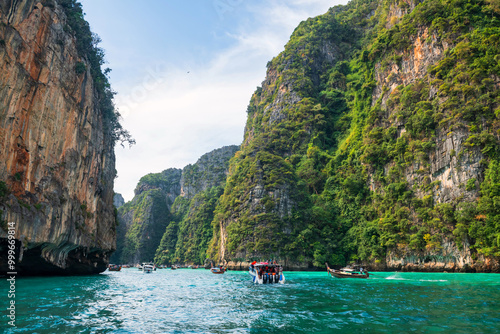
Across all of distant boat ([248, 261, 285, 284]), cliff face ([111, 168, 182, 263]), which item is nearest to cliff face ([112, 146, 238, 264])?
cliff face ([111, 168, 182, 263])

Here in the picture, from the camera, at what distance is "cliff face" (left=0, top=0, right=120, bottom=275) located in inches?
947

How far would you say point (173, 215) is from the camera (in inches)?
6299

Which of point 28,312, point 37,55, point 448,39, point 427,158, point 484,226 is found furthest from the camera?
point 448,39

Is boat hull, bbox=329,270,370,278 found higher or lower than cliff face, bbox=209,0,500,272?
lower

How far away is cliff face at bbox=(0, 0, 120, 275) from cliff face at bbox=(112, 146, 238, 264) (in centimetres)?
7917

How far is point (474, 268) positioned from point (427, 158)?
18.5 meters

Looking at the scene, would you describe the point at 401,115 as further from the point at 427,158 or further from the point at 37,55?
the point at 37,55

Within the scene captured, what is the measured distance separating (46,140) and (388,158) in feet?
180

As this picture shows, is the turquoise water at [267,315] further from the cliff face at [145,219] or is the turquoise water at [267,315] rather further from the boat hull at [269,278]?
the cliff face at [145,219]

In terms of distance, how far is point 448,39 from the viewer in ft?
175

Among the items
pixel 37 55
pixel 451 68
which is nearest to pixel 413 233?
pixel 451 68

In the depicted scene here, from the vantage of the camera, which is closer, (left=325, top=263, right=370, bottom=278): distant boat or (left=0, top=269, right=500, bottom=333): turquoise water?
(left=0, top=269, right=500, bottom=333): turquoise water

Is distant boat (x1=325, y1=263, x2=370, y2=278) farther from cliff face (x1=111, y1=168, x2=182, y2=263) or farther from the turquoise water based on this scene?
cliff face (x1=111, y1=168, x2=182, y2=263)

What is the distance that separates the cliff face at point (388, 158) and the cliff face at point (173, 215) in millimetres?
31192
